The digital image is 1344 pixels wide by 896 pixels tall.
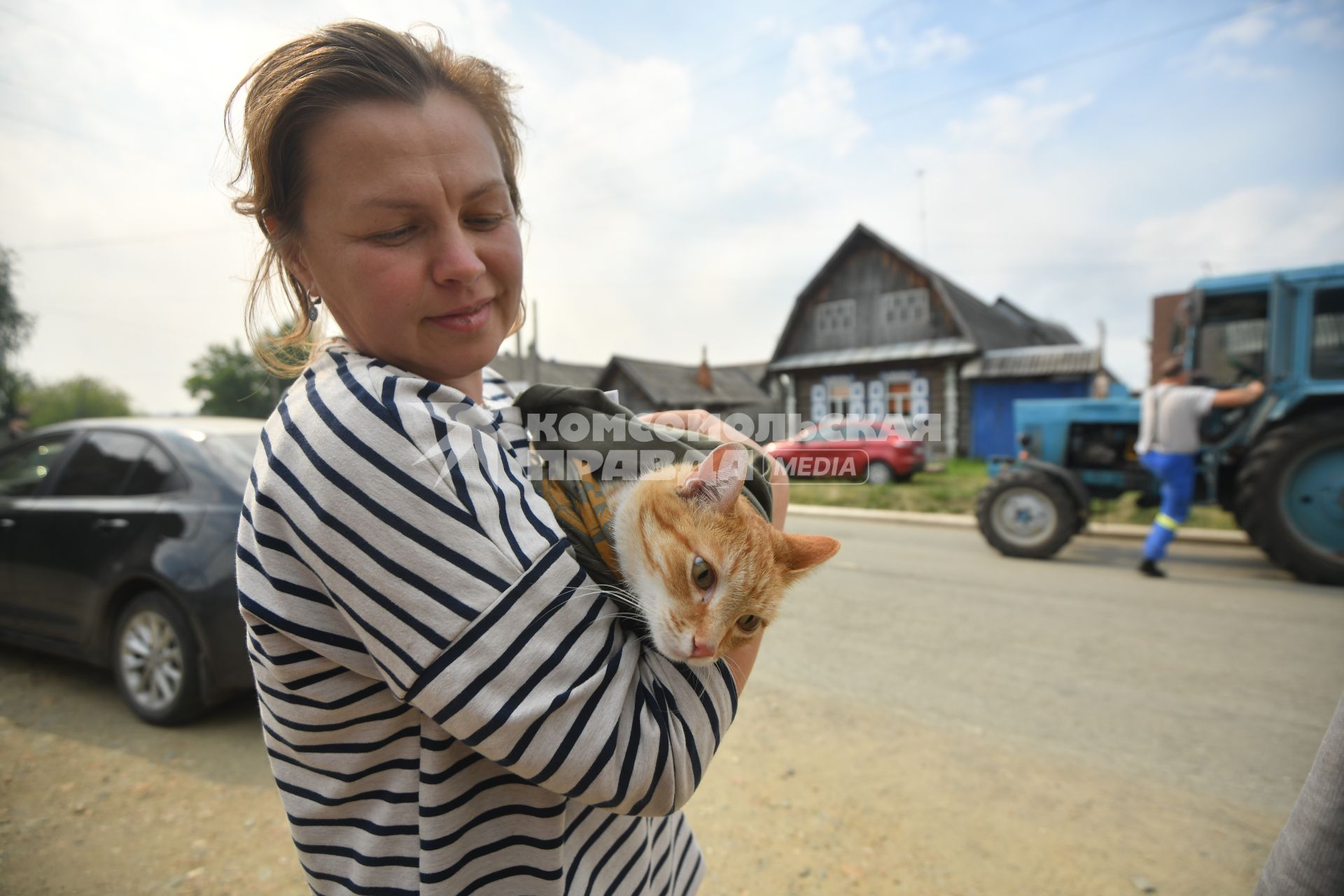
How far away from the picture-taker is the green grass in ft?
28.8

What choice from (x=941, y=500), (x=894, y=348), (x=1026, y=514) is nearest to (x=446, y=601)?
(x=1026, y=514)

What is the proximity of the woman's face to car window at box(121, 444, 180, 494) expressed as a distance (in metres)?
3.25

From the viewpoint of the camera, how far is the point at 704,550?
42.3 inches

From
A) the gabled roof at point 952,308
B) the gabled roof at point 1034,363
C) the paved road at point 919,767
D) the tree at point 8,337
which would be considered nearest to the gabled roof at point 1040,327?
the gabled roof at point 952,308

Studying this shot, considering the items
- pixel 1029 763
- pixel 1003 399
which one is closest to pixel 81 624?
pixel 1029 763

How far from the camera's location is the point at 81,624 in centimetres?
343

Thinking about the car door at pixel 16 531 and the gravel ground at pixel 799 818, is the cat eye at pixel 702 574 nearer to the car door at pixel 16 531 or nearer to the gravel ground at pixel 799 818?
the gravel ground at pixel 799 818

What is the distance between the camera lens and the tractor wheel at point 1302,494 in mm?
5832

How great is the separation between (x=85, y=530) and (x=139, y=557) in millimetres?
516

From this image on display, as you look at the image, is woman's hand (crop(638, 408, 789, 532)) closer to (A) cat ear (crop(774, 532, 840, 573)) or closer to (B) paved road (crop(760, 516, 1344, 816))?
(A) cat ear (crop(774, 532, 840, 573))

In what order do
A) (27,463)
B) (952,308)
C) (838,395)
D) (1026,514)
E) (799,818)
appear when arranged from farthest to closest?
(838,395) < (952,308) < (1026,514) < (27,463) < (799,818)

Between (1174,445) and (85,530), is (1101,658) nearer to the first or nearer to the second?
(1174,445)

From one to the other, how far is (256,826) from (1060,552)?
7.82 m

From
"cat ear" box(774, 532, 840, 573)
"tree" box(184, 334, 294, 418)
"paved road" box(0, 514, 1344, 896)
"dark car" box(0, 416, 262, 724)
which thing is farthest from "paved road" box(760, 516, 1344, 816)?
"tree" box(184, 334, 294, 418)
